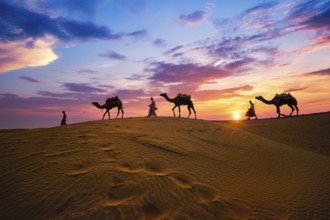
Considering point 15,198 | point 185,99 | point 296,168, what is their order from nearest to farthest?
1. point 15,198
2. point 296,168
3. point 185,99

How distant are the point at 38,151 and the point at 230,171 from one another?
5.61 meters

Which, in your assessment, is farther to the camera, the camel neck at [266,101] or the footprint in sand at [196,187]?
the camel neck at [266,101]

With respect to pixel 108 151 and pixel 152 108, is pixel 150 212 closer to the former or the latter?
pixel 108 151

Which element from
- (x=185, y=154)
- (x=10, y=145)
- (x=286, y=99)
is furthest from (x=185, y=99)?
(x=10, y=145)

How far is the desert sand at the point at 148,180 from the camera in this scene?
5.42 meters

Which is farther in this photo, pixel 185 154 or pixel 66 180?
pixel 185 154

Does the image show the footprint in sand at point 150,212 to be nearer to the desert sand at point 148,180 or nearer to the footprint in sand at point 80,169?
the desert sand at point 148,180

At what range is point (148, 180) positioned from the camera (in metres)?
6.38

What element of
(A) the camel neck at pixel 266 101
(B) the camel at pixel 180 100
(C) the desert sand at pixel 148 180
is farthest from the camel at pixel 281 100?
(C) the desert sand at pixel 148 180

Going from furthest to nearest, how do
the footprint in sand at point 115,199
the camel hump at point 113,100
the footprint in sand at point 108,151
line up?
the camel hump at point 113,100
the footprint in sand at point 108,151
the footprint in sand at point 115,199

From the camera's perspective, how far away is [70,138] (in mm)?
8766

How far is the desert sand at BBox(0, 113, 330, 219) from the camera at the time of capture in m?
5.42

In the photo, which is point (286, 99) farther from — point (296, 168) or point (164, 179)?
point (164, 179)

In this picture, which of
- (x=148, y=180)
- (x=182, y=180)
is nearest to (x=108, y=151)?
(x=148, y=180)
